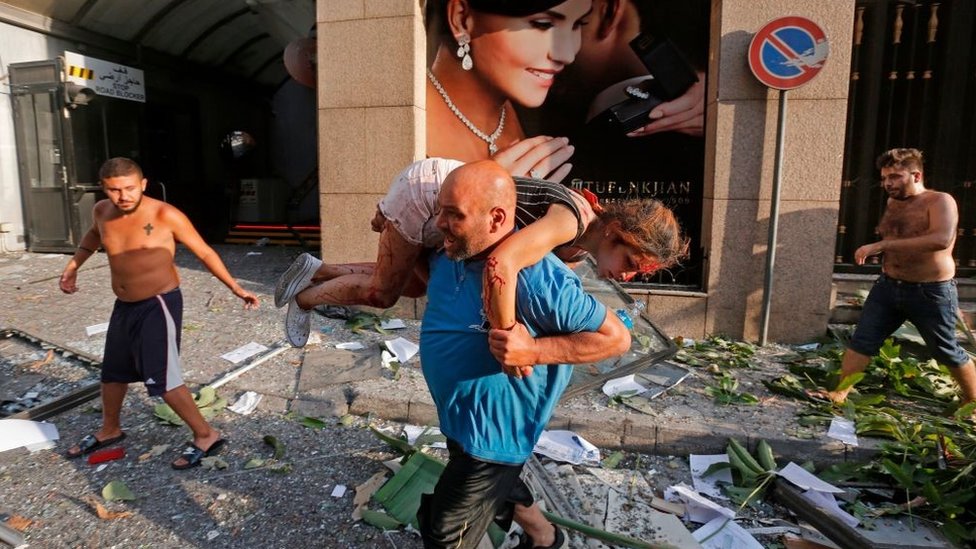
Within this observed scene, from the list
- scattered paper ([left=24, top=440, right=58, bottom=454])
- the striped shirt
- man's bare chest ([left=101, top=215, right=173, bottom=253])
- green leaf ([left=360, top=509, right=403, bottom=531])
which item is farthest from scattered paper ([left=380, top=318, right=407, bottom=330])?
the striped shirt

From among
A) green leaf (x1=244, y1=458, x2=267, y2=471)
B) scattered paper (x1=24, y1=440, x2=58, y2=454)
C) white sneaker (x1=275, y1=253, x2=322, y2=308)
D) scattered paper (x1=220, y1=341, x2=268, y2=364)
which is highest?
white sneaker (x1=275, y1=253, x2=322, y2=308)

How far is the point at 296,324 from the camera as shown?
3.29 meters

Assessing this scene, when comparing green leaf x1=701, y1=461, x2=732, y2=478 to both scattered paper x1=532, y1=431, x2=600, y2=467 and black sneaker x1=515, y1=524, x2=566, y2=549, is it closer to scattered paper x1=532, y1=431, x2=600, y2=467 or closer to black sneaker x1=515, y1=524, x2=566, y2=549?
scattered paper x1=532, y1=431, x2=600, y2=467

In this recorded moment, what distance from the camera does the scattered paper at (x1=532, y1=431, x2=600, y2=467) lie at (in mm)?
3746

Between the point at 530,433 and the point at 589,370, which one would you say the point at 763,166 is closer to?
the point at 589,370

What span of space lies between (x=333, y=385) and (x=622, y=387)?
2270mm

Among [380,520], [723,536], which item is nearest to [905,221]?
[723,536]

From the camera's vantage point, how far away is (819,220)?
5.68 m

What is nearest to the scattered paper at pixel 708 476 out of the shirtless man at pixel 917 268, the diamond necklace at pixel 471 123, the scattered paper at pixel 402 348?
the shirtless man at pixel 917 268

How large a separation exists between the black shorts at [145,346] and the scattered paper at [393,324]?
2.63m

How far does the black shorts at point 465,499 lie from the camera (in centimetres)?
219

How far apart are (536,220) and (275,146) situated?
15805mm

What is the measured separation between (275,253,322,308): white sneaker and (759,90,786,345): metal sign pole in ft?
14.3

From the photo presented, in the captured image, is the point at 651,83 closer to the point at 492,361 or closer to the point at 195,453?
the point at 492,361
